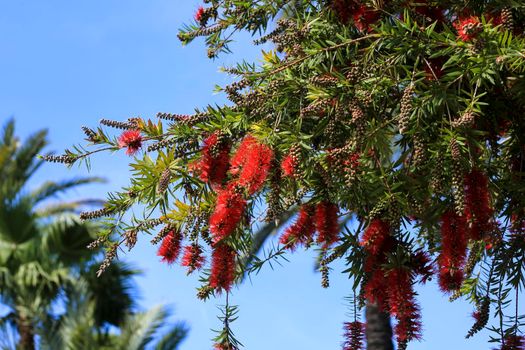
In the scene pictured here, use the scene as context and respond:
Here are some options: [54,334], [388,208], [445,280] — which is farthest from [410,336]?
[54,334]

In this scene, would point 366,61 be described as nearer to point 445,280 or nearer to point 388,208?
point 388,208

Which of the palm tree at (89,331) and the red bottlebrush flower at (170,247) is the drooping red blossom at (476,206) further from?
the palm tree at (89,331)

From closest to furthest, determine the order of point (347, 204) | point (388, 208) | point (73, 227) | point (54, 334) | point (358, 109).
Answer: point (358, 109) → point (388, 208) → point (347, 204) → point (54, 334) → point (73, 227)

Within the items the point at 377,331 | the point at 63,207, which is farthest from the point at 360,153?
the point at 63,207

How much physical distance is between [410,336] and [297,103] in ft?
4.45

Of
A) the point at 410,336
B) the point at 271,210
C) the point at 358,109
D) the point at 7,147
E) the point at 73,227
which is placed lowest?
the point at 410,336

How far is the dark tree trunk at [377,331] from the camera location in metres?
8.45

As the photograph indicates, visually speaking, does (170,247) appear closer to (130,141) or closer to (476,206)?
(130,141)

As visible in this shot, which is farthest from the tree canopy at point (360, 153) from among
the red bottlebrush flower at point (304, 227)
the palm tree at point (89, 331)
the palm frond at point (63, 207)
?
the palm frond at point (63, 207)

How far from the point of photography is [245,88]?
4.68 m

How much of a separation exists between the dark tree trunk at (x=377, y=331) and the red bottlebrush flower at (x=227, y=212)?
4.81 m

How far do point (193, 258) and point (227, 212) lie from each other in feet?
2.60

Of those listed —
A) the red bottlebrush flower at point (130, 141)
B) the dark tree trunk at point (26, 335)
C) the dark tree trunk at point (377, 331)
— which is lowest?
the red bottlebrush flower at point (130, 141)

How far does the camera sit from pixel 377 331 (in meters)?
8.45
